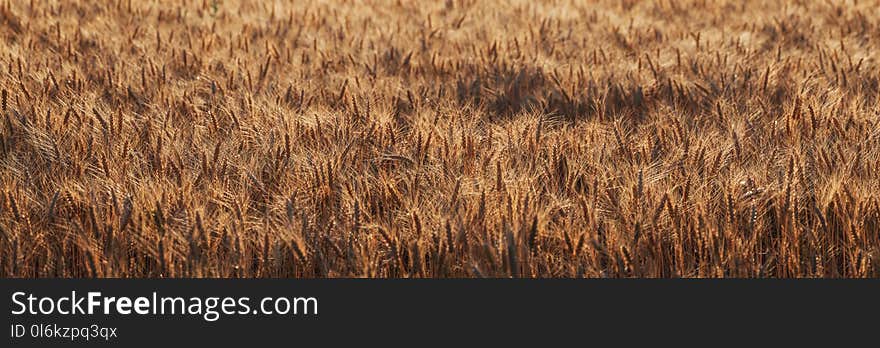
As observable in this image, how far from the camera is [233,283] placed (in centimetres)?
166

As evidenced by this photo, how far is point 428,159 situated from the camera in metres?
2.34

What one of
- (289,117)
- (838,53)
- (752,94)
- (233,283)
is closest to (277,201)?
(233,283)

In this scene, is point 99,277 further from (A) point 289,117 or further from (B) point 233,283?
(A) point 289,117

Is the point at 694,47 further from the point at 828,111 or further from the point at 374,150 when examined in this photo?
the point at 374,150

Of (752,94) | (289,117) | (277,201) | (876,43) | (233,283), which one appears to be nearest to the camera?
(233,283)

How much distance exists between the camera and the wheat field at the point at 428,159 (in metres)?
1.77

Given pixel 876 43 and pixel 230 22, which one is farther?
pixel 230 22

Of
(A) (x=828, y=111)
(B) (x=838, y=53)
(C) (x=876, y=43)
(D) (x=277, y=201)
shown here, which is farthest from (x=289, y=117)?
(C) (x=876, y=43)

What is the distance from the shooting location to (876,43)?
14.9ft

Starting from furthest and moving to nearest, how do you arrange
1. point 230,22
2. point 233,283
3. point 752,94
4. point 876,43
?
point 230,22 < point 876,43 < point 752,94 < point 233,283

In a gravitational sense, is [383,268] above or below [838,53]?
below

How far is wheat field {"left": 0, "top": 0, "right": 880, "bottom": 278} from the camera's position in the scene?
177 centimetres

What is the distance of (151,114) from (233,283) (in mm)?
1264

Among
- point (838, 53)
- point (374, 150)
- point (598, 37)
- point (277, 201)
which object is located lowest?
point (277, 201)
